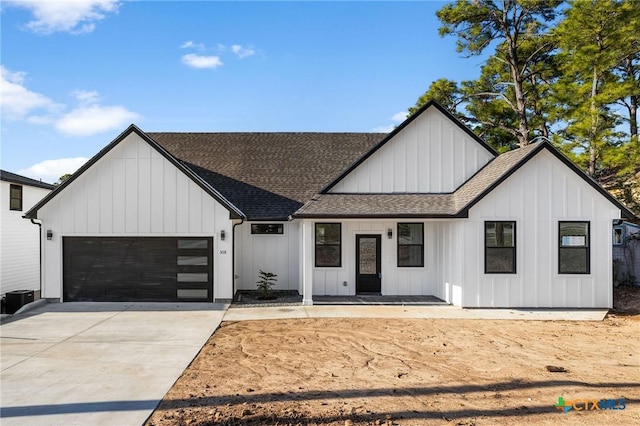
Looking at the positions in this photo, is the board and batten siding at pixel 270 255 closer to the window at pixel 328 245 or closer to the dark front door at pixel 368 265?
the window at pixel 328 245

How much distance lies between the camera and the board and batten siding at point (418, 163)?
44.2ft

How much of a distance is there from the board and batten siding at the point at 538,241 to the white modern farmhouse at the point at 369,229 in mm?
31

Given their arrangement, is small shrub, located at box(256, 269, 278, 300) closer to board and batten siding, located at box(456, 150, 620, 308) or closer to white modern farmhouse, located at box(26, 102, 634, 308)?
white modern farmhouse, located at box(26, 102, 634, 308)

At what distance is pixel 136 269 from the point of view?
13.0m

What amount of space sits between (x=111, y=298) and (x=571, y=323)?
44.5 feet

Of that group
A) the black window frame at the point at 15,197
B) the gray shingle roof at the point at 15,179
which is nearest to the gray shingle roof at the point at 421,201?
the gray shingle roof at the point at 15,179

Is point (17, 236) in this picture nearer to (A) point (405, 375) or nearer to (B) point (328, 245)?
(B) point (328, 245)

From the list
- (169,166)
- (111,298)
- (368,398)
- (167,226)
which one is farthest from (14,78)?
(368,398)

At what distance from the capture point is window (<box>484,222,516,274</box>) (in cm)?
1194

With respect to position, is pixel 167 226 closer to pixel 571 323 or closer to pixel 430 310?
pixel 430 310

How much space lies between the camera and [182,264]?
13.0 meters

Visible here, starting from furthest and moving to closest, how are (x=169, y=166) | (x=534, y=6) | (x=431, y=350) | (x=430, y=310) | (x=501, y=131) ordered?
(x=501, y=131), (x=534, y=6), (x=169, y=166), (x=430, y=310), (x=431, y=350)

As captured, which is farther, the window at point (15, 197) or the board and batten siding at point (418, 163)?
the window at point (15, 197)

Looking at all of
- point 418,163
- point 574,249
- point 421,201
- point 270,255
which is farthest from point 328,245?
point 574,249
